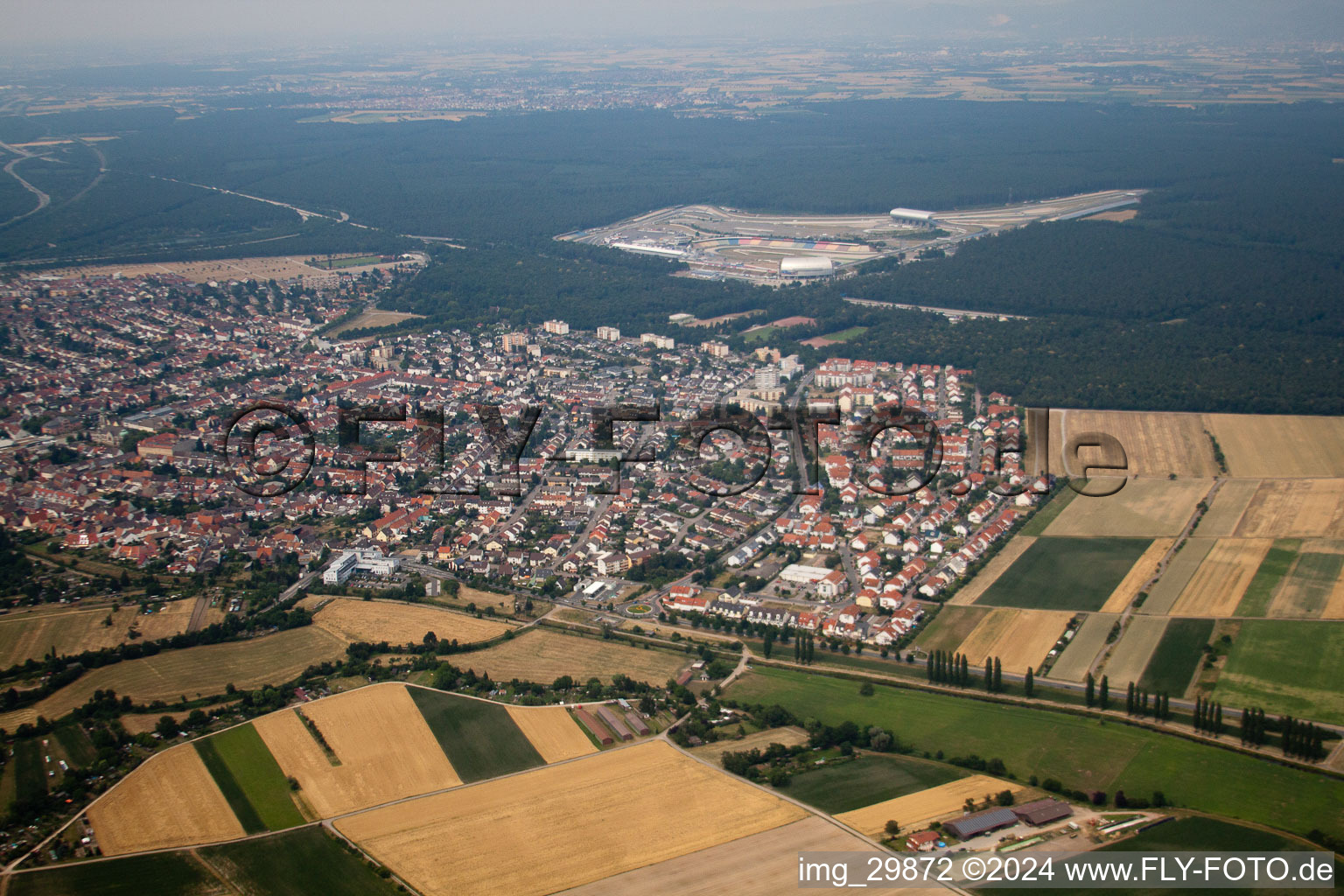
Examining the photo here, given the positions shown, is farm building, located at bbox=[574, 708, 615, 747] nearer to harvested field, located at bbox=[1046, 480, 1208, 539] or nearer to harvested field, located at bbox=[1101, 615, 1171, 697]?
harvested field, located at bbox=[1101, 615, 1171, 697]

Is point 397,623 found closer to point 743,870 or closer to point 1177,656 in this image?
point 743,870

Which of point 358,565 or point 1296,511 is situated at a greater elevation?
point 1296,511

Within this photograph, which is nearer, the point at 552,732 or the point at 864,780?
the point at 864,780

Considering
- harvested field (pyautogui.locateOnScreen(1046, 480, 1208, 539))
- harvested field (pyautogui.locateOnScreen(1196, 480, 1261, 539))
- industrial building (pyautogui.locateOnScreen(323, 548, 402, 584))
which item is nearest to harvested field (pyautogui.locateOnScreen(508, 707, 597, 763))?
industrial building (pyautogui.locateOnScreen(323, 548, 402, 584))

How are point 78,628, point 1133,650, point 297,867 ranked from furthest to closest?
point 78,628
point 1133,650
point 297,867

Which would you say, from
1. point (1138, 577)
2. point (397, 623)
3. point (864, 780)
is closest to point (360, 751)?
point (397, 623)

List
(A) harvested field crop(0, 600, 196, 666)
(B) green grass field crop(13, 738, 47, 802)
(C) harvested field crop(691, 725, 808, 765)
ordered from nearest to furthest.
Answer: (B) green grass field crop(13, 738, 47, 802) < (C) harvested field crop(691, 725, 808, 765) < (A) harvested field crop(0, 600, 196, 666)
